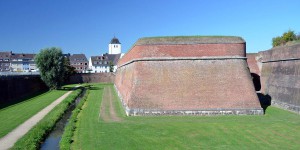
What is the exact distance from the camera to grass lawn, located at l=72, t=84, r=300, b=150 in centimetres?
1453

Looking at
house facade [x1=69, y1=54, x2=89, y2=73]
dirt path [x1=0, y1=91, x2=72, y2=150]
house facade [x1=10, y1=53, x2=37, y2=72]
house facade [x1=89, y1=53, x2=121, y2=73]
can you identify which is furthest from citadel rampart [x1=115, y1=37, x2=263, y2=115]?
house facade [x1=10, y1=53, x2=37, y2=72]

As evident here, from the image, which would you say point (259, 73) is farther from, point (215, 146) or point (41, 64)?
point (41, 64)

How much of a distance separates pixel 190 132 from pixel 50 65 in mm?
37282

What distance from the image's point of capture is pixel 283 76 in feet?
90.3

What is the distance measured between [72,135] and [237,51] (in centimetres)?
1476

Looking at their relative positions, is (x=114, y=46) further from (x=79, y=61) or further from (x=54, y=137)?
(x=54, y=137)

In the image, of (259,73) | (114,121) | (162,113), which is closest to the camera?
(114,121)

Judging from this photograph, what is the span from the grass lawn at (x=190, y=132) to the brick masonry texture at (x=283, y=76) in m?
2.94

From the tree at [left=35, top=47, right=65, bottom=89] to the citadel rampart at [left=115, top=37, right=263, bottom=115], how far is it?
90.0ft

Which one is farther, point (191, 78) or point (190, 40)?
point (190, 40)

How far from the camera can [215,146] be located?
14.2m

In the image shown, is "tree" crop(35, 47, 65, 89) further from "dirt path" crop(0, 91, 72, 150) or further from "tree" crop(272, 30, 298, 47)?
"tree" crop(272, 30, 298, 47)

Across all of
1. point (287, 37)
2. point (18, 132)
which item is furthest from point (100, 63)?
point (18, 132)

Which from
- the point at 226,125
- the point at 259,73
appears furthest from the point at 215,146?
the point at 259,73
